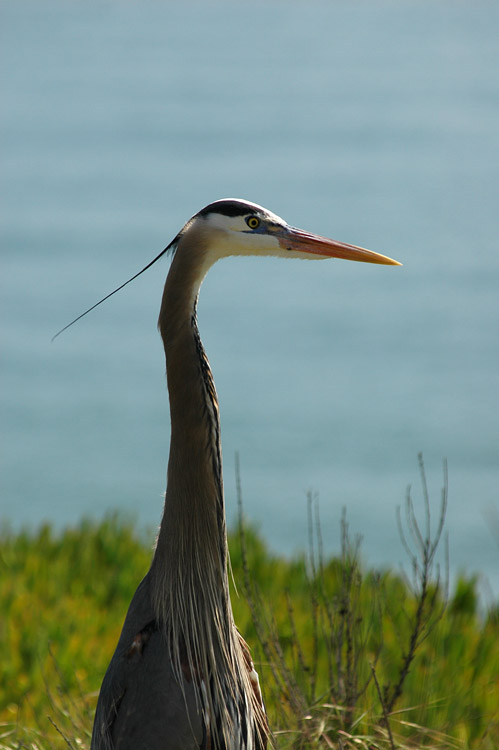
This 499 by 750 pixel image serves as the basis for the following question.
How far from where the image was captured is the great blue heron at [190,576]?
2340 millimetres

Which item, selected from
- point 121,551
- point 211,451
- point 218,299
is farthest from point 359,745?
point 218,299

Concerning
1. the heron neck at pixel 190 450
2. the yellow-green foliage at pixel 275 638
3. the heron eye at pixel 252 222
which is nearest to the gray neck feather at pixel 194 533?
the heron neck at pixel 190 450

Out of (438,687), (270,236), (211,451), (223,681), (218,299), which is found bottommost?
(438,687)

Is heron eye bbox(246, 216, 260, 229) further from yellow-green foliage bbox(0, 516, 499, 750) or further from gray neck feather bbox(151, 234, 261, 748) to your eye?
yellow-green foliage bbox(0, 516, 499, 750)

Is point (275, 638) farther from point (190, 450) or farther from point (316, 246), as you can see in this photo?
point (316, 246)

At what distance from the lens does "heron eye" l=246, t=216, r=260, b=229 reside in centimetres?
239

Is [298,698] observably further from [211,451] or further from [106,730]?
[211,451]

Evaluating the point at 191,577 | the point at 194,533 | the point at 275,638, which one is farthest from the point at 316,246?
the point at 275,638

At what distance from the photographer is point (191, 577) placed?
2.45 m

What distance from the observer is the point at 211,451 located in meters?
2.41

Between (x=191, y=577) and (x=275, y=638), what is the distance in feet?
2.13

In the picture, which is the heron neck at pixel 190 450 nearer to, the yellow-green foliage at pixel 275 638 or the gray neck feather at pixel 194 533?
the gray neck feather at pixel 194 533

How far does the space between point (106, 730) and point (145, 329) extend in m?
9.33

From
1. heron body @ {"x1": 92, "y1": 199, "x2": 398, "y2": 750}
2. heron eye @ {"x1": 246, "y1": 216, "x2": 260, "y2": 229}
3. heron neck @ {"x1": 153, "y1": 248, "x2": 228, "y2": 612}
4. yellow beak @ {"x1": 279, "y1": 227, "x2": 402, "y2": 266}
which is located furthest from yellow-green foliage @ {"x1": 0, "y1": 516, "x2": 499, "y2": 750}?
heron eye @ {"x1": 246, "y1": 216, "x2": 260, "y2": 229}
